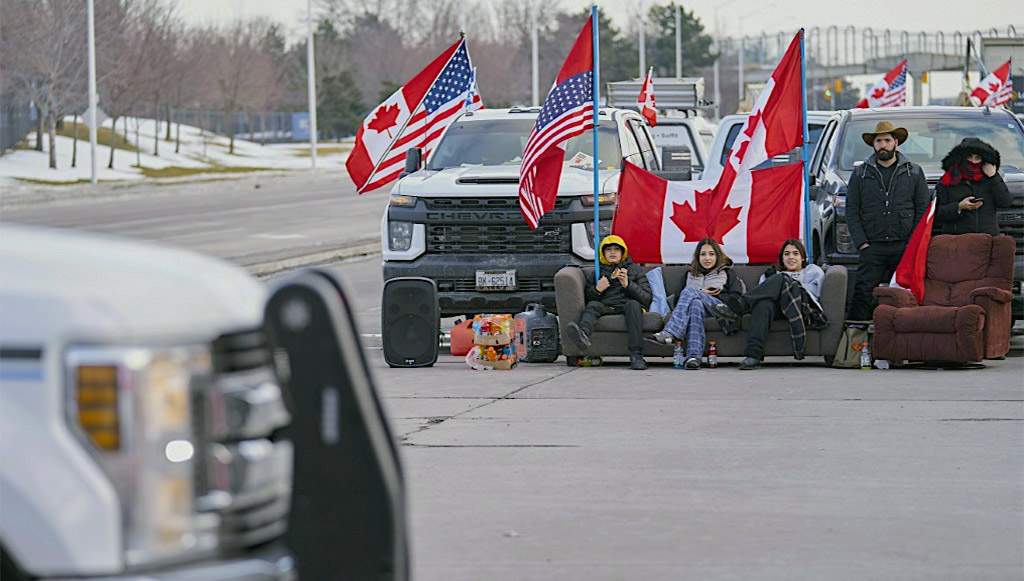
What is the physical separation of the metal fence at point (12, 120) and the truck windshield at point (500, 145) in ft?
150

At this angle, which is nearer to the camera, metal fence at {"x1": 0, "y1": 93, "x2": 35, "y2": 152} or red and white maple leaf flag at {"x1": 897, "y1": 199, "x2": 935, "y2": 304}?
red and white maple leaf flag at {"x1": 897, "y1": 199, "x2": 935, "y2": 304}

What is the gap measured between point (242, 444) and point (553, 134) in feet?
35.1

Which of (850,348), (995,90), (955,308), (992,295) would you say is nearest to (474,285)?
(850,348)

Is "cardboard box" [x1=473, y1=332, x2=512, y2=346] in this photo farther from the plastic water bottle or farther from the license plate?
the license plate

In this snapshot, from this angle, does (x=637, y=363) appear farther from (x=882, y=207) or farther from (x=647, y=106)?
(x=647, y=106)

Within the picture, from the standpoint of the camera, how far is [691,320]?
512 inches

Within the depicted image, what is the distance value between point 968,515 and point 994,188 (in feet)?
23.5

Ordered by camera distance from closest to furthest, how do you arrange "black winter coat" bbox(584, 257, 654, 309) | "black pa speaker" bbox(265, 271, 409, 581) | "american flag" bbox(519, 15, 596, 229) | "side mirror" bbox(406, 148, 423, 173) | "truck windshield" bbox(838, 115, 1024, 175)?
"black pa speaker" bbox(265, 271, 409, 581), "black winter coat" bbox(584, 257, 654, 309), "american flag" bbox(519, 15, 596, 229), "truck windshield" bbox(838, 115, 1024, 175), "side mirror" bbox(406, 148, 423, 173)

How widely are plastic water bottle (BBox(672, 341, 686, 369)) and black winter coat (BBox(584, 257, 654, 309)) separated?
0.49 metres

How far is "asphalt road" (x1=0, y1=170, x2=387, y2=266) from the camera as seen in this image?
88.4 ft

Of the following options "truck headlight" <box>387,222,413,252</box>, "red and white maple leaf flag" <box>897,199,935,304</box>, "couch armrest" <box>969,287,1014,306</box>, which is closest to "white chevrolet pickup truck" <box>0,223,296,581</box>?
"couch armrest" <box>969,287,1014,306</box>

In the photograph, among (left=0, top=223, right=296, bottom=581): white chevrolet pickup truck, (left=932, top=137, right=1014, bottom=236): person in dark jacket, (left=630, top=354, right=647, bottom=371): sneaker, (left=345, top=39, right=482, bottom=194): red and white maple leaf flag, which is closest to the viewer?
(left=0, top=223, right=296, bottom=581): white chevrolet pickup truck

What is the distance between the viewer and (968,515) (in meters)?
7.11

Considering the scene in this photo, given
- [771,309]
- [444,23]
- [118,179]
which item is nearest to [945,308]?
[771,309]
